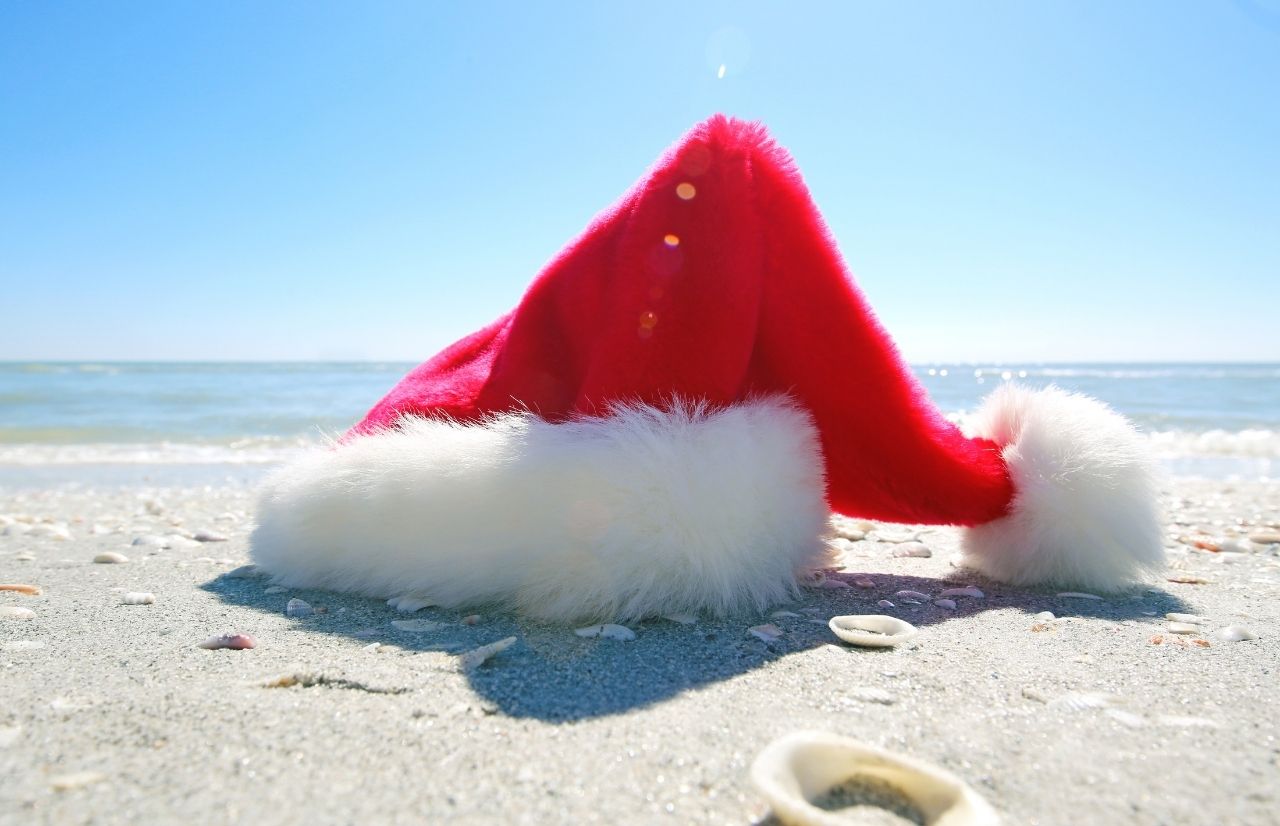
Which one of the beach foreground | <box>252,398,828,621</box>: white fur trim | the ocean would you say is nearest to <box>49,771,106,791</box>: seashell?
the beach foreground

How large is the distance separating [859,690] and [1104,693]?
1.42ft

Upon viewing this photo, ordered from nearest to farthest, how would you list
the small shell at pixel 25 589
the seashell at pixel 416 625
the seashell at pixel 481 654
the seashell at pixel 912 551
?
1. the seashell at pixel 481 654
2. the seashell at pixel 416 625
3. the small shell at pixel 25 589
4. the seashell at pixel 912 551

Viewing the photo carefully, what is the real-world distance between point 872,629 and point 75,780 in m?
1.46

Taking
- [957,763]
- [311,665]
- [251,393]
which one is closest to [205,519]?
[311,665]

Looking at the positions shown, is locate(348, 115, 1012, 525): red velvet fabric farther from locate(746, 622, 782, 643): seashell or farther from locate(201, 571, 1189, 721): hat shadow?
locate(746, 622, 782, 643): seashell

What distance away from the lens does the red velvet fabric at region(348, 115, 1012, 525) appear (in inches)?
70.4

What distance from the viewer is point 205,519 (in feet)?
13.2

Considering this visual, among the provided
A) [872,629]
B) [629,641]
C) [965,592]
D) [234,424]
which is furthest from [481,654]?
[234,424]

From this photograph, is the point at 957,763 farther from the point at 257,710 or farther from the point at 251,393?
the point at 251,393

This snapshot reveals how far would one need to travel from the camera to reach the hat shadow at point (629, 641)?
51.3 inches

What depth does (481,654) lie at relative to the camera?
145 cm

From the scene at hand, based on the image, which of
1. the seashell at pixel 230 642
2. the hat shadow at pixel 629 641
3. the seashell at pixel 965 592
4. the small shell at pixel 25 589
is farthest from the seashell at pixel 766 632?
the small shell at pixel 25 589

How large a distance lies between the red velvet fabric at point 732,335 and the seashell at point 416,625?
0.55 meters

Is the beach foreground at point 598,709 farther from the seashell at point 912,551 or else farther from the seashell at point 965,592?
the seashell at point 912,551
